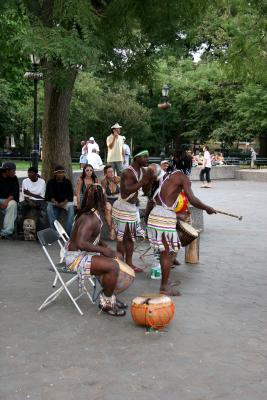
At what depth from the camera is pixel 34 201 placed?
11.3 m

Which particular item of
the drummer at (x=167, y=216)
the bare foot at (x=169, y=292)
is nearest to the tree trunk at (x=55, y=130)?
the drummer at (x=167, y=216)

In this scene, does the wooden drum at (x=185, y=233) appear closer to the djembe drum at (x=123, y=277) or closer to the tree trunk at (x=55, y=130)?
the djembe drum at (x=123, y=277)

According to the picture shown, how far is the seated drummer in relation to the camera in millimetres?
6195

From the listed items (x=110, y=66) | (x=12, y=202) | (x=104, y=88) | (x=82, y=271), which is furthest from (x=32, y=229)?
(x=104, y=88)

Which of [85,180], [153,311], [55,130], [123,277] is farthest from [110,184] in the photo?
[153,311]

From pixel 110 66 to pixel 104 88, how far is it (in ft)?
101

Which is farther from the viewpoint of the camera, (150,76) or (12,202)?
(150,76)

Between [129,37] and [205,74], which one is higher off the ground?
[205,74]

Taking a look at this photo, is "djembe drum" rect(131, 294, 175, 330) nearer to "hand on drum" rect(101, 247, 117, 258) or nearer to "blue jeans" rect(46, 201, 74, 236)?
"hand on drum" rect(101, 247, 117, 258)

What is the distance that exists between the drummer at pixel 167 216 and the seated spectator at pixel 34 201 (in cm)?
453

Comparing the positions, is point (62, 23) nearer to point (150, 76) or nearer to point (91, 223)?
point (91, 223)

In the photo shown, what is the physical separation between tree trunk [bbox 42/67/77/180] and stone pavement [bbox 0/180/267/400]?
3.75 meters

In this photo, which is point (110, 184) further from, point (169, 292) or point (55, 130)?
point (169, 292)

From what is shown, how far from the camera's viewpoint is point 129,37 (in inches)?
414
